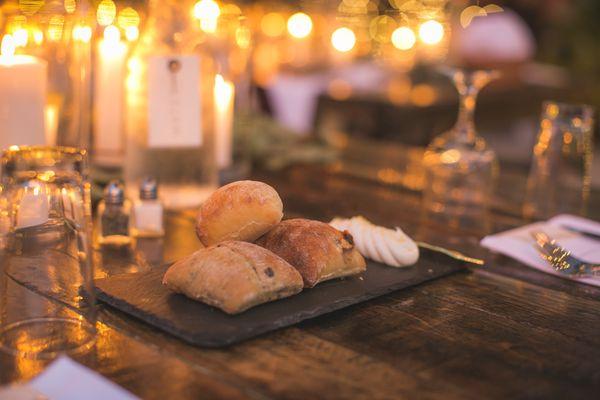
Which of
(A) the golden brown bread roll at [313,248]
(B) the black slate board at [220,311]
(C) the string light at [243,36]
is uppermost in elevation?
(C) the string light at [243,36]

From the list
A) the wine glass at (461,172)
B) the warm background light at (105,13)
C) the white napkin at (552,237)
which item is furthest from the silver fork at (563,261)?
the warm background light at (105,13)

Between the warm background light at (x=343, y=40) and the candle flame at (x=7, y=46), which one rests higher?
the warm background light at (x=343, y=40)

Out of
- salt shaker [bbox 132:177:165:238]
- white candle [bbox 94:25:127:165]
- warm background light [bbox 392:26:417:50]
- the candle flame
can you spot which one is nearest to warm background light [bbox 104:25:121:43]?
white candle [bbox 94:25:127:165]

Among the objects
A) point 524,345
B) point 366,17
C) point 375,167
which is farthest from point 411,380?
point 366,17

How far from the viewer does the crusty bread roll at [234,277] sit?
891mm

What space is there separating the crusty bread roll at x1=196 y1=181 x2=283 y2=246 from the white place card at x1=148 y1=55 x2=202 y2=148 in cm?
47

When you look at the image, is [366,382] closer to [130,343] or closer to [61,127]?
[130,343]

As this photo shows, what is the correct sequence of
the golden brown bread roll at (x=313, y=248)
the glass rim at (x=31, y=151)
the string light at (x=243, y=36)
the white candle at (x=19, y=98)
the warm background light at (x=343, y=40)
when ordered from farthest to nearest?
the warm background light at (x=343, y=40) < the string light at (x=243, y=36) < the white candle at (x=19, y=98) < the golden brown bread roll at (x=313, y=248) < the glass rim at (x=31, y=151)

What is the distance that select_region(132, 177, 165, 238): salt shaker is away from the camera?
1307 millimetres

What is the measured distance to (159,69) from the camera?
4.76 feet

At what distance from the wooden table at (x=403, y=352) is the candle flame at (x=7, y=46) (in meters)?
0.45

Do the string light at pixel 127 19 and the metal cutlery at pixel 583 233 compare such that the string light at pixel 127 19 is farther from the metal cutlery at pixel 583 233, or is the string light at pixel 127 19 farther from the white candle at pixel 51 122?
the metal cutlery at pixel 583 233

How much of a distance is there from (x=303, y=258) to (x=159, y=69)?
2.03 feet

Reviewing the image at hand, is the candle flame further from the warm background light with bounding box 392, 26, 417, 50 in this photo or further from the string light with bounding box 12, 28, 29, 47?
the warm background light with bounding box 392, 26, 417, 50
